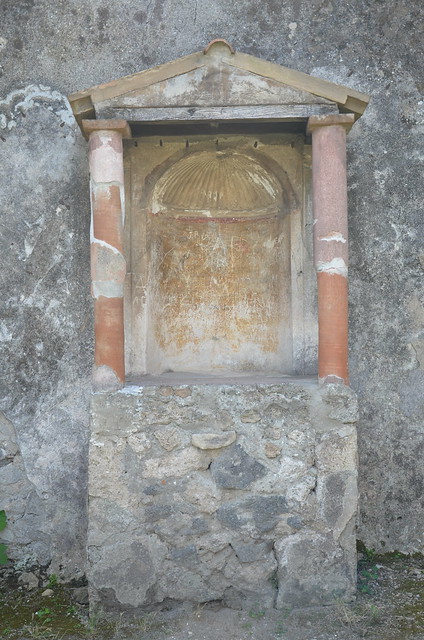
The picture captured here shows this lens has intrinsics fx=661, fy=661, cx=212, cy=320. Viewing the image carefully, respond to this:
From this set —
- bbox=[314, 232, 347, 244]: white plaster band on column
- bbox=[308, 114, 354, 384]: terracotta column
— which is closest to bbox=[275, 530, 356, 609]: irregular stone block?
bbox=[308, 114, 354, 384]: terracotta column

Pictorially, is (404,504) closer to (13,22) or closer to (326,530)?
(326,530)

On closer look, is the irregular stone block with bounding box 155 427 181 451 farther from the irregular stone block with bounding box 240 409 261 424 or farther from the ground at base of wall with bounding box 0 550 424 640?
the ground at base of wall with bounding box 0 550 424 640

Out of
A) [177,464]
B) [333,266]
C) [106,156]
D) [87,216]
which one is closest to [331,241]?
[333,266]

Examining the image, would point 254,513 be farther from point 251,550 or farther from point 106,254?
point 106,254

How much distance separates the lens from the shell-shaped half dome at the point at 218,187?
5219mm

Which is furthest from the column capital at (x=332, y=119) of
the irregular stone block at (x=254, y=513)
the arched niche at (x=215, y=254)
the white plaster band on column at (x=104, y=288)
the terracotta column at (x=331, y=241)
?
the irregular stone block at (x=254, y=513)

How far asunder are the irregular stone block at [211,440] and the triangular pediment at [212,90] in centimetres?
211

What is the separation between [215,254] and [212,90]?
1.51 m

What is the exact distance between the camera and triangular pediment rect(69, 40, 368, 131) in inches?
172

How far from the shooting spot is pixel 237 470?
4.32m

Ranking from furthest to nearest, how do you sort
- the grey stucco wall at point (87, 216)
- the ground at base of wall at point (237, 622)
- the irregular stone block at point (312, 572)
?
the grey stucco wall at point (87, 216), the irregular stone block at point (312, 572), the ground at base of wall at point (237, 622)

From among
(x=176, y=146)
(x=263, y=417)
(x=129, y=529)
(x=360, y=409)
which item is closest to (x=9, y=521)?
(x=129, y=529)

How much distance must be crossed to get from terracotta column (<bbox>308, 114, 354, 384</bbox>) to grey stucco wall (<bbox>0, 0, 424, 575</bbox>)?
0.77 meters

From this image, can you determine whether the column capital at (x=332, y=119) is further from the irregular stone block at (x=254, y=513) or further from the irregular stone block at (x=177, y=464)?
the irregular stone block at (x=254, y=513)
